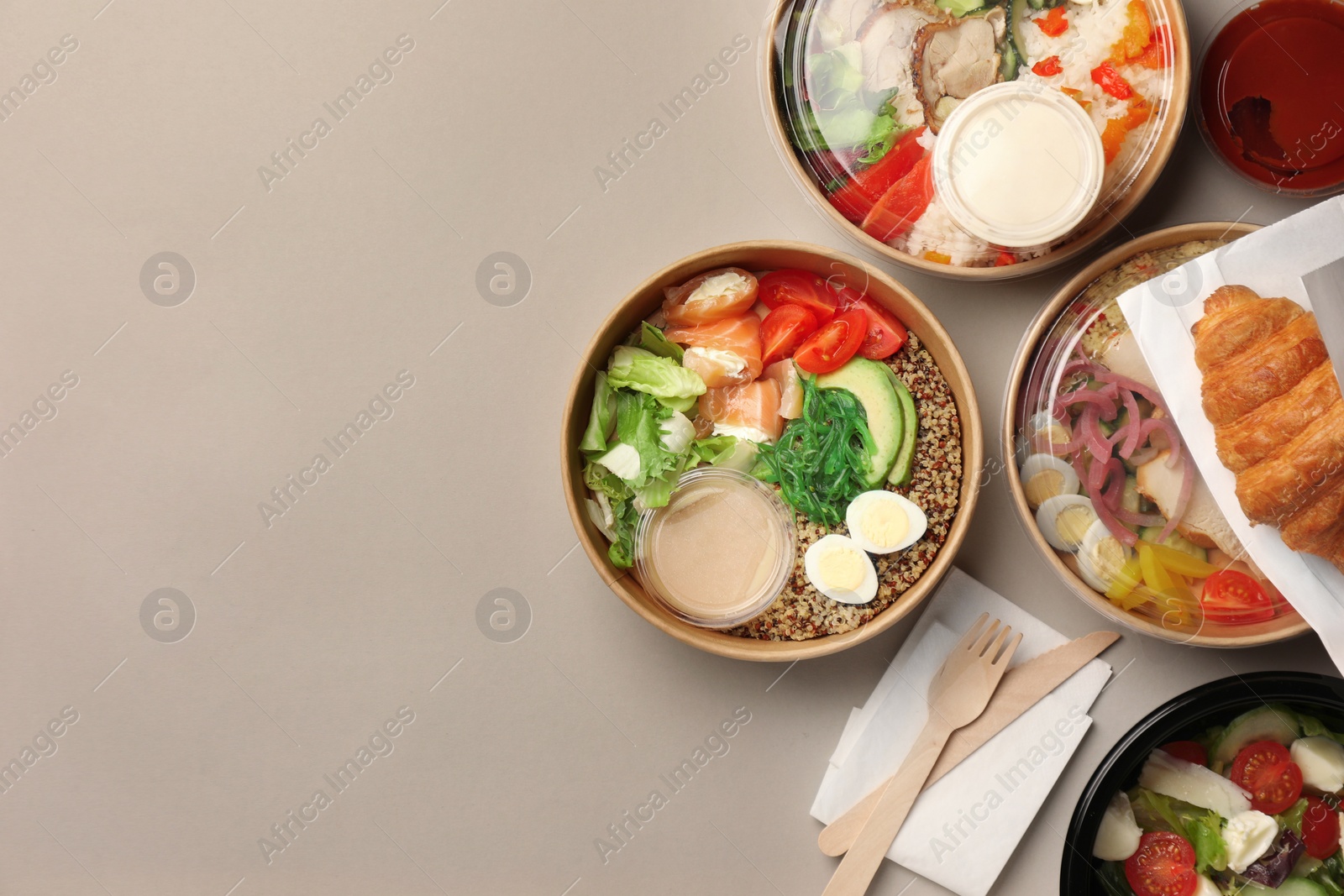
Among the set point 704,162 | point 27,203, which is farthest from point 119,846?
point 704,162

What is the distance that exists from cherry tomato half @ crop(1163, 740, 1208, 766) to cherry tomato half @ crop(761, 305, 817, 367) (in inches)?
57.3

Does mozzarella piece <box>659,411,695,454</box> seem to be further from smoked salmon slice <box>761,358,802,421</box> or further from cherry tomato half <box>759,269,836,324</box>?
cherry tomato half <box>759,269,836,324</box>

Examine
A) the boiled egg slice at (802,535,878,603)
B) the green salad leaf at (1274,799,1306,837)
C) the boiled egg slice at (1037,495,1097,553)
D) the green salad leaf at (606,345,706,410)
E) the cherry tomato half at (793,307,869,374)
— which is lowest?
the green salad leaf at (1274,799,1306,837)

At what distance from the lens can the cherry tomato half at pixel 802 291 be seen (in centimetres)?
220

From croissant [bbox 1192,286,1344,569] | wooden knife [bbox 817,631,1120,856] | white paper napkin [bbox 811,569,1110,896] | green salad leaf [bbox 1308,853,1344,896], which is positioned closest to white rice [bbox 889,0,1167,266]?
croissant [bbox 1192,286,1344,569]

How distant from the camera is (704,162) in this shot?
239 centimetres

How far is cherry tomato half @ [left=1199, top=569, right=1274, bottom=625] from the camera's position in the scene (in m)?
2.02

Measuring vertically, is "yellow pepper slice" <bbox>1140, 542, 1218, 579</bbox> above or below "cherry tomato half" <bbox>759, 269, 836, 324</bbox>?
below

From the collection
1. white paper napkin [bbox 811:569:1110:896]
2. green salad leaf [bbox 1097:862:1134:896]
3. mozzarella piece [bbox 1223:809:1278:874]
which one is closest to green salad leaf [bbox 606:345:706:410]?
white paper napkin [bbox 811:569:1110:896]

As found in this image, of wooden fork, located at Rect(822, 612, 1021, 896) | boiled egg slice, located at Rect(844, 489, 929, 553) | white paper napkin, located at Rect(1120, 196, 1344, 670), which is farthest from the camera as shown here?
wooden fork, located at Rect(822, 612, 1021, 896)

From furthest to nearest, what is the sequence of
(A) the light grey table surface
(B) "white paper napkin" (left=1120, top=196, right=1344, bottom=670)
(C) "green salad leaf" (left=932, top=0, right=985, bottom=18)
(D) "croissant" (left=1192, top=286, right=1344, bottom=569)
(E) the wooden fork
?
(A) the light grey table surface, (E) the wooden fork, (C) "green salad leaf" (left=932, top=0, right=985, bottom=18), (B) "white paper napkin" (left=1120, top=196, right=1344, bottom=670), (D) "croissant" (left=1192, top=286, right=1344, bottom=569)

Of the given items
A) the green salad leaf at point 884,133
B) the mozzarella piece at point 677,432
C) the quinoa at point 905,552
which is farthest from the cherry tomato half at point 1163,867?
the green salad leaf at point 884,133

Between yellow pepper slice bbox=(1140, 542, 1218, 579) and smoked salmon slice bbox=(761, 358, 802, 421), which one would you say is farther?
smoked salmon slice bbox=(761, 358, 802, 421)

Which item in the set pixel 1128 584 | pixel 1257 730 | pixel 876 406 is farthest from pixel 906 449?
pixel 1257 730
